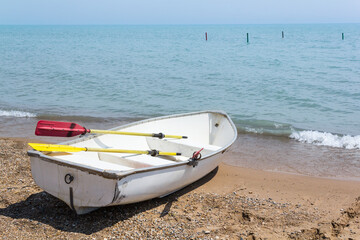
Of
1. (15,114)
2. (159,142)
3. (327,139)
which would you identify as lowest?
(327,139)

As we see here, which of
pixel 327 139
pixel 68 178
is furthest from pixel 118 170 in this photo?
pixel 327 139

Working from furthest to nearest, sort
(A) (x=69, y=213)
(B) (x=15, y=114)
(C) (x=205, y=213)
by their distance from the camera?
1. (B) (x=15, y=114)
2. (C) (x=205, y=213)
3. (A) (x=69, y=213)

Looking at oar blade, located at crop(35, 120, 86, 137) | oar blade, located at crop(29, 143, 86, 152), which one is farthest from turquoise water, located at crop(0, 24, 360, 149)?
oar blade, located at crop(29, 143, 86, 152)

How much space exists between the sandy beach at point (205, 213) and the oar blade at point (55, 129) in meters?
1.03

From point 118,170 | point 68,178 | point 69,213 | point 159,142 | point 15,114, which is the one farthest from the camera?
point 15,114

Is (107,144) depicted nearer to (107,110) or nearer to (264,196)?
(264,196)

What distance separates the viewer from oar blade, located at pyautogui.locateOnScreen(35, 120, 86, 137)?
5699 mm

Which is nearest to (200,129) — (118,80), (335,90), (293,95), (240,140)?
(240,140)

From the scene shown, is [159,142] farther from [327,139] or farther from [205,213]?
[327,139]

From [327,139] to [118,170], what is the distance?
6.67 metres

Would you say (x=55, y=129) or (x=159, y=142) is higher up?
(x=55, y=129)

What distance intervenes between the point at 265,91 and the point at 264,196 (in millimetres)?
10500

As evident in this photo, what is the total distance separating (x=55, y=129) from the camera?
19.0ft

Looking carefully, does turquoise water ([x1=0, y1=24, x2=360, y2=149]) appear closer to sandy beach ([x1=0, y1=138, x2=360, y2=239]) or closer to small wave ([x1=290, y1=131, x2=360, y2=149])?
small wave ([x1=290, y1=131, x2=360, y2=149])
